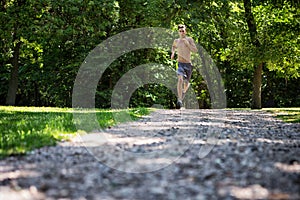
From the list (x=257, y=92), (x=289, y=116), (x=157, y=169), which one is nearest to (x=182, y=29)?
(x=289, y=116)

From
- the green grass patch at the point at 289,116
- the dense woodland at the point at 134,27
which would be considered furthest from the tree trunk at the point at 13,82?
the green grass patch at the point at 289,116

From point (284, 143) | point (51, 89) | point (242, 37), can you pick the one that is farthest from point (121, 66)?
point (284, 143)

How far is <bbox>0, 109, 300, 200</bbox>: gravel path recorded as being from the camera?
11.5ft

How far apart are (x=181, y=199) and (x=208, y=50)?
30277 millimetres

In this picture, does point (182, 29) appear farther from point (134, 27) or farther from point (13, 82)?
point (13, 82)

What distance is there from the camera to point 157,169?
4.46 meters

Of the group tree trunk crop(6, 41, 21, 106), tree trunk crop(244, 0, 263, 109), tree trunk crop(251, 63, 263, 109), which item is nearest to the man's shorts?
tree trunk crop(244, 0, 263, 109)

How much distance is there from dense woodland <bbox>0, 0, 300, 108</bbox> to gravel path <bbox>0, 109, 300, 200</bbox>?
744cm

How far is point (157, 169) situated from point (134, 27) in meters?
21.6

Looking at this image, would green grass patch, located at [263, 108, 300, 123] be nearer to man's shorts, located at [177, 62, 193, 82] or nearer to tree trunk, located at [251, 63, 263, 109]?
man's shorts, located at [177, 62, 193, 82]

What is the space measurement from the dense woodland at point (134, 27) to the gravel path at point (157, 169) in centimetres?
744

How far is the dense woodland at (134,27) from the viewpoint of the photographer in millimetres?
16938

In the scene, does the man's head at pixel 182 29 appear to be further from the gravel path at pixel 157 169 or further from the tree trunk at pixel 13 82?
the tree trunk at pixel 13 82

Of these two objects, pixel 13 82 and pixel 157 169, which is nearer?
pixel 157 169
